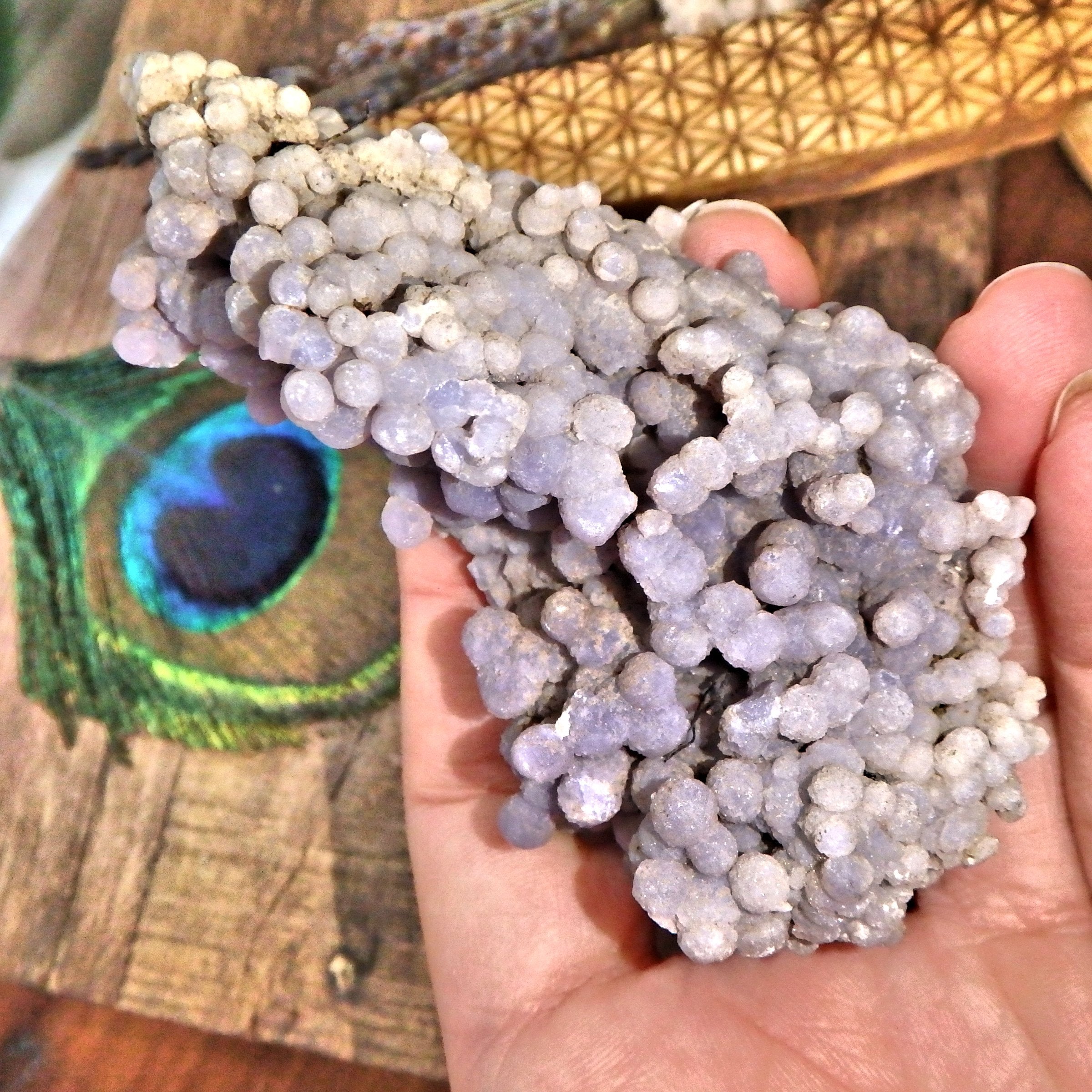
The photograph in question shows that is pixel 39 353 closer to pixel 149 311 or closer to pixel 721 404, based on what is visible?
pixel 149 311

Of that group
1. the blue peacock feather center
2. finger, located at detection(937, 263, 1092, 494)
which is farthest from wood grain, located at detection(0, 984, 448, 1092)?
finger, located at detection(937, 263, 1092, 494)

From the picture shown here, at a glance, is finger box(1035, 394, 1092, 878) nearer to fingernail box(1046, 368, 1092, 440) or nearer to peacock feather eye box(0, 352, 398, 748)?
fingernail box(1046, 368, 1092, 440)

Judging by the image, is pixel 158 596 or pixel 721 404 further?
pixel 158 596

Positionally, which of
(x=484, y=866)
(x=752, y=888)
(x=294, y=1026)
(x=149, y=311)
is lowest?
(x=294, y=1026)

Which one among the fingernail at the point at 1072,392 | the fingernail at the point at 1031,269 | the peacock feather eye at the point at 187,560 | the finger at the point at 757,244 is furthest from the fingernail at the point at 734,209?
the peacock feather eye at the point at 187,560

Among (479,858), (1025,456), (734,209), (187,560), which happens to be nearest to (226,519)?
(187,560)

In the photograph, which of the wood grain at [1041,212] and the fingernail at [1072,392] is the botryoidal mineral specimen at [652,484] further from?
the wood grain at [1041,212]

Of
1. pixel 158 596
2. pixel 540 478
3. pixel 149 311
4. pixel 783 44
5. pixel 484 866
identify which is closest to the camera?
pixel 540 478

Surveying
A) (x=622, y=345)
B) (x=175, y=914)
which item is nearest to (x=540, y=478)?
(x=622, y=345)
